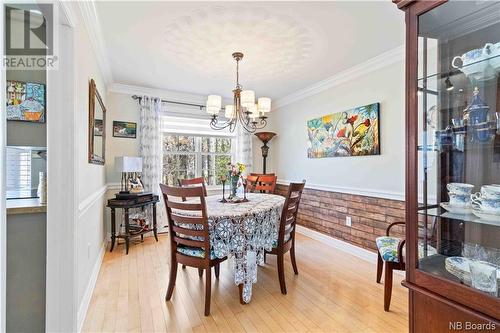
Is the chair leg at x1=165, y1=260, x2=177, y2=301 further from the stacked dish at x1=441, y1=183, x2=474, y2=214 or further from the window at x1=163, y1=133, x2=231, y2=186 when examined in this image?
the window at x1=163, y1=133, x2=231, y2=186

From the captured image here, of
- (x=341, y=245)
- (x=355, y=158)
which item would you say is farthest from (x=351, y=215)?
(x=355, y=158)

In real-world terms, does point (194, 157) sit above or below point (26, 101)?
below

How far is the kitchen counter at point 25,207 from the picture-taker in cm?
145

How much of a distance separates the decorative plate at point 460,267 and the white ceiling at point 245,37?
1.85 m

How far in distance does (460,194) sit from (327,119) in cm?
260

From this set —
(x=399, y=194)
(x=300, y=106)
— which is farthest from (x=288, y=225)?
(x=300, y=106)

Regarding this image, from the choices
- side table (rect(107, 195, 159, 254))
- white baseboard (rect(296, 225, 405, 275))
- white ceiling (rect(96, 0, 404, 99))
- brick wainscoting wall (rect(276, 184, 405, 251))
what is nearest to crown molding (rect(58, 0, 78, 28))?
white ceiling (rect(96, 0, 404, 99))

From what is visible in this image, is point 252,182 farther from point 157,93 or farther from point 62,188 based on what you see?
point 62,188

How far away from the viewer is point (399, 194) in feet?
8.70

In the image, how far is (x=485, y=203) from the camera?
1.07 m

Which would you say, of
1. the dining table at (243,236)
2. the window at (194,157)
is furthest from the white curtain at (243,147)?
the dining table at (243,236)

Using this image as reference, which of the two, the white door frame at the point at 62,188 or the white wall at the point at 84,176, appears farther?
the white wall at the point at 84,176

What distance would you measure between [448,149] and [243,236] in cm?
147

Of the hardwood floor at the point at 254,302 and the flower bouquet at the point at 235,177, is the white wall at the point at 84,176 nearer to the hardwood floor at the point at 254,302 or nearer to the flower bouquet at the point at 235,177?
the hardwood floor at the point at 254,302
